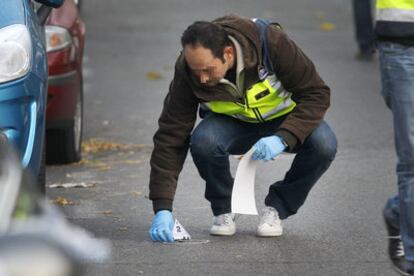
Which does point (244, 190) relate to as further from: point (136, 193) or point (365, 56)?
point (365, 56)

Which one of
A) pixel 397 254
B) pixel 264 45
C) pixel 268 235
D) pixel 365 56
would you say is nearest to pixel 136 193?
pixel 268 235

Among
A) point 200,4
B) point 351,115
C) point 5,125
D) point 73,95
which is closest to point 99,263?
point 5,125

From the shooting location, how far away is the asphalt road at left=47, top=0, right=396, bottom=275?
6.29 m

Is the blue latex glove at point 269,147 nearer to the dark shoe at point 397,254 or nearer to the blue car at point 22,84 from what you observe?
the dark shoe at point 397,254

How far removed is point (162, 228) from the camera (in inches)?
246

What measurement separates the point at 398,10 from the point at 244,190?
1.36 m

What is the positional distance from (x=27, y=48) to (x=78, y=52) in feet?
8.84

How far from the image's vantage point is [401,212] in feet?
18.3

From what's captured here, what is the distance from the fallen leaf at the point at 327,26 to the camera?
18.0 m

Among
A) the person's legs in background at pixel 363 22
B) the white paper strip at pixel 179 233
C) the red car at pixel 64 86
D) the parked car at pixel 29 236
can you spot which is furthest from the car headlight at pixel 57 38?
the person's legs in background at pixel 363 22

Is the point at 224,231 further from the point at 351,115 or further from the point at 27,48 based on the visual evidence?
the point at 351,115

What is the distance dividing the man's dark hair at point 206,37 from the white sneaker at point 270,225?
103cm

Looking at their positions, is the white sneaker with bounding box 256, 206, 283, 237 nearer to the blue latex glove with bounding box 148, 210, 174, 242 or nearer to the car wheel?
the blue latex glove with bounding box 148, 210, 174, 242

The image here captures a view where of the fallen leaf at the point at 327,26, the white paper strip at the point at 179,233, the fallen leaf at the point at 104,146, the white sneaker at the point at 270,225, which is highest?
the white paper strip at the point at 179,233
